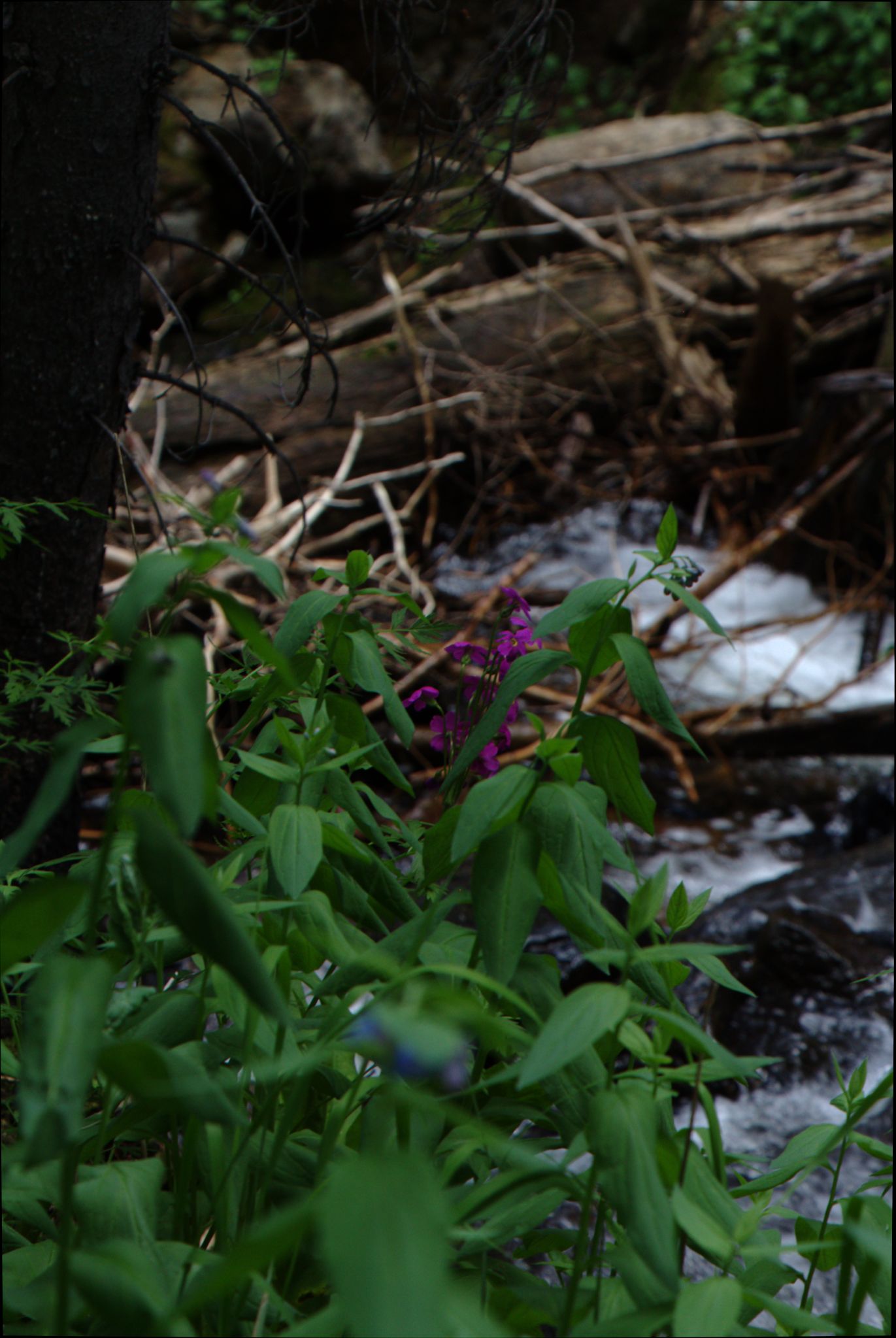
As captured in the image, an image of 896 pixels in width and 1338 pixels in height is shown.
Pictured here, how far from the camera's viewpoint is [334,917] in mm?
1073

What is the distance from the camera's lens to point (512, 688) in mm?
1021

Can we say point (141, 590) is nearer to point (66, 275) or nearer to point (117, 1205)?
point (117, 1205)

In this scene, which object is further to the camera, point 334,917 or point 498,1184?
point 334,917

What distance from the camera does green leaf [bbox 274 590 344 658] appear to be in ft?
3.61

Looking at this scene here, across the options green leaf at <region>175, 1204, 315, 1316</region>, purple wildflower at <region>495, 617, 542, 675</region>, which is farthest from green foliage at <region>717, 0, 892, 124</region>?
green leaf at <region>175, 1204, 315, 1316</region>

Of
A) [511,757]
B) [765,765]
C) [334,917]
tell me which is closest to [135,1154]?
[334,917]

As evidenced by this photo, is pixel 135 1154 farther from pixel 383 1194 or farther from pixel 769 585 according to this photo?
pixel 769 585

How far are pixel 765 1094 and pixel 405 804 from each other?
1.89m

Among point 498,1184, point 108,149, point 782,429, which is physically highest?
point 782,429

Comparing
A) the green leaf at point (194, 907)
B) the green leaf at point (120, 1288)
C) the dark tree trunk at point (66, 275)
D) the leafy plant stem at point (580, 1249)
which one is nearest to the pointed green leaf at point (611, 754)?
the leafy plant stem at point (580, 1249)

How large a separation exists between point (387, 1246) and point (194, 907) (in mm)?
231

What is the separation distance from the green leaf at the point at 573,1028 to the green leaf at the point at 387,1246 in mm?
133

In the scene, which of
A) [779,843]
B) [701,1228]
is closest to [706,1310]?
[701,1228]

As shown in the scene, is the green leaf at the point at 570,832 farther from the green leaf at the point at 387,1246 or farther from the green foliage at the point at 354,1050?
the green leaf at the point at 387,1246
